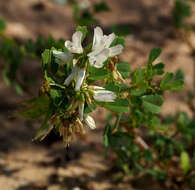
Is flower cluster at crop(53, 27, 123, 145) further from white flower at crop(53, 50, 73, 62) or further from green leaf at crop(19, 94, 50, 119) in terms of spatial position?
green leaf at crop(19, 94, 50, 119)

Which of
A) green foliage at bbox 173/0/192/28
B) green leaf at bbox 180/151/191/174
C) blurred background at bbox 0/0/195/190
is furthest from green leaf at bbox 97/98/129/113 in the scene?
green foliage at bbox 173/0/192/28

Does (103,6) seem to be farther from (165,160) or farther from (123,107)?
(123,107)

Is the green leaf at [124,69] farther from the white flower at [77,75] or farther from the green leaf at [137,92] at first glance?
the white flower at [77,75]

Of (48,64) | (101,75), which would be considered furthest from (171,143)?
(48,64)

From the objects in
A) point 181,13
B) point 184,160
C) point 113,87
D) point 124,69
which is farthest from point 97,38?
point 181,13

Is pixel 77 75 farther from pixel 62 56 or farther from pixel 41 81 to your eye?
pixel 41 81
